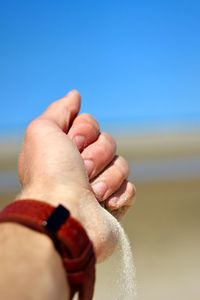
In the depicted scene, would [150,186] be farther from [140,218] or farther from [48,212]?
[48,212]

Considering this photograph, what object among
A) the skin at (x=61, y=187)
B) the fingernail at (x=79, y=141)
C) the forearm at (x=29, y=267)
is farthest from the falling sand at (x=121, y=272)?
the forearm at (x=29, y=267)

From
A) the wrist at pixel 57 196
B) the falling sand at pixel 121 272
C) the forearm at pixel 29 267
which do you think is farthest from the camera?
the falling sand at pixel 121 272

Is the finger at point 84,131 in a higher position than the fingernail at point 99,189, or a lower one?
higher

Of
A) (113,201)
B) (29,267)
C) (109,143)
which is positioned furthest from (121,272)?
(29,267)

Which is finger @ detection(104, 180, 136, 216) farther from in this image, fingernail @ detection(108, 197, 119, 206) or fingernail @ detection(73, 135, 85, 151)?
fingernail @ detection(73, 135, 85, 151)

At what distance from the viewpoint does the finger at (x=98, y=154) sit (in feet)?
3.86

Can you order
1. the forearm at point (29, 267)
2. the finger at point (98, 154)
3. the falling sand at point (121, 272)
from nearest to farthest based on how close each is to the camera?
the forearm at point (29, 267)
the falling sand at point (121, 272)
the finger at point (98, 154)

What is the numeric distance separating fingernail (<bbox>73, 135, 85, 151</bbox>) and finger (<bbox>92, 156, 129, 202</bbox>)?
0.21 ft

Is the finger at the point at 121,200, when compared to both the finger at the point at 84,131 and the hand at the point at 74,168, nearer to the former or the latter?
the hand at the point at 74,168

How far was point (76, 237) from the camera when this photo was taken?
0.78 metres

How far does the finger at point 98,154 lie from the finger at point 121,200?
2.2 inches

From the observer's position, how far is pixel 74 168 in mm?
1021

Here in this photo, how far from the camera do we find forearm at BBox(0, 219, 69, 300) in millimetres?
700

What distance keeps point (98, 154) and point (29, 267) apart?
0.50m
